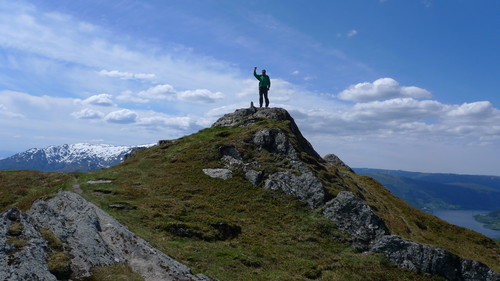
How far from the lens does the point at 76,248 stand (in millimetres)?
15367

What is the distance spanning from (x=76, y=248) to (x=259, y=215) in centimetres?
1877

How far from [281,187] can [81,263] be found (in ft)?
83.7

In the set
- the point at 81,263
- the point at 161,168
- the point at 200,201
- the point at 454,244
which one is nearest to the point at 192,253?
the point at 81,263

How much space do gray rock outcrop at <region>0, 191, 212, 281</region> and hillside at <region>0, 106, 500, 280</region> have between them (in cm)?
126

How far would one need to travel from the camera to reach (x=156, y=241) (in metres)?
21.0

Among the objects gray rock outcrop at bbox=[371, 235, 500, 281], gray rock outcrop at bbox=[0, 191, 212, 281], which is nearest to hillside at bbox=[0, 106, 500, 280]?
gray rock outcrop at bbox=[371, 235, 500, 281]

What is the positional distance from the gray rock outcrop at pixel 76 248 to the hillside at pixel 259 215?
126 cm

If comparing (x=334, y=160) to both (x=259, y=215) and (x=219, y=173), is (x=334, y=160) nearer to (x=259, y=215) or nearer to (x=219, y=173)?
(x=219, y=173)

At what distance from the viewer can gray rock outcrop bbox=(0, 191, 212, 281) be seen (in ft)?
40.9

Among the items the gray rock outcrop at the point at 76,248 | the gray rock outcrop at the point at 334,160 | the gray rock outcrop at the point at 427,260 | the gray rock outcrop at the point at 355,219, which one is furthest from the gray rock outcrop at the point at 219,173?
the gray rock outcrop at the point at 334,160

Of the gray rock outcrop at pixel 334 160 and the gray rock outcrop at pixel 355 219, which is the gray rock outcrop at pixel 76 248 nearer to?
the gray rock outcrop at pixel 355 219

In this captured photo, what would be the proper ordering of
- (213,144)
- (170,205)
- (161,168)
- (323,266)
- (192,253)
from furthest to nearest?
(213,144) < (161,168) < (170,205) < (323,266) < (192,253)

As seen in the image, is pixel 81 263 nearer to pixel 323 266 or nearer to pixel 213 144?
pixel 323 266

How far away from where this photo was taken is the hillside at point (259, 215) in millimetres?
22859
